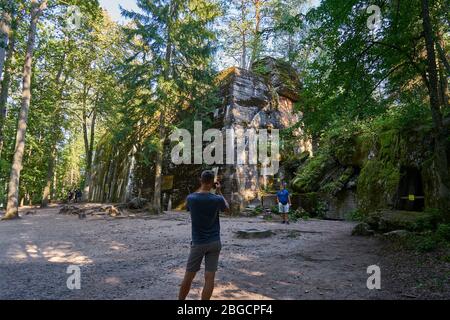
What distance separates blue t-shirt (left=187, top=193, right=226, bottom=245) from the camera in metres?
4.28

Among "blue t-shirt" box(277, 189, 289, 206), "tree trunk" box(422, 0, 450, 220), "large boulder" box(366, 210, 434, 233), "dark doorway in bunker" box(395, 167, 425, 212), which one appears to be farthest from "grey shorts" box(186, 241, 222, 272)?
"dark doorway in bunker" box(395, 167, 425, 212)

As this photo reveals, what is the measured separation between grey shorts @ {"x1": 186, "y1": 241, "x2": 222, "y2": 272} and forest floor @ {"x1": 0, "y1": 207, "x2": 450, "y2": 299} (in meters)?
0.90

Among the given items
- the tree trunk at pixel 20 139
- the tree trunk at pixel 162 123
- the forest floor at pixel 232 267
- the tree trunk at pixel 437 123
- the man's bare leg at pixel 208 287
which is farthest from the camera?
the tree trunk at pixel 162 123

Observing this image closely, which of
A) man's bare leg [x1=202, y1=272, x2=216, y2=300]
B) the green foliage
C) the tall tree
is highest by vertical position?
the tall tree

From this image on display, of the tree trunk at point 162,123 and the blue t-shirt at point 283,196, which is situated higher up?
the tree trunk at point 162,123

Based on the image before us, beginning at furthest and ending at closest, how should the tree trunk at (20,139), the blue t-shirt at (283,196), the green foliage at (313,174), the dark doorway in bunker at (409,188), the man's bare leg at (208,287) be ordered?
the green foliage at (313,174) → the tree trunk at (20,139) → the blue t-shirt at (283,196) → the dark doorway in bunker at (409,188) → the man's bare leg at (208,287)

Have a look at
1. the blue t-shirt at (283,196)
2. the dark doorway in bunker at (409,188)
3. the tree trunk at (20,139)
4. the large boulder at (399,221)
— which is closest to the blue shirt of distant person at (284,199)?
the blue t-shirt at (283,196)

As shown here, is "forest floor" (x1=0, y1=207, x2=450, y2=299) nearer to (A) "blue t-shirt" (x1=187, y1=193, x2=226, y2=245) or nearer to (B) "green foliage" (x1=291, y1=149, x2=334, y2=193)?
(A) "blue t-shirt" (x1=187, y1=193, x2=226, y2=245)

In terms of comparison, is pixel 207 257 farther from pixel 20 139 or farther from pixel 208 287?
pixel 20 139

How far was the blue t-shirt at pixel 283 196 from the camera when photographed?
13312 millimetres

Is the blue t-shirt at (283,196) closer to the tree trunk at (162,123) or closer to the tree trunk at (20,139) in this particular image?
the tree trunk at (162,123)

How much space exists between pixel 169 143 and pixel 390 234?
698 inches

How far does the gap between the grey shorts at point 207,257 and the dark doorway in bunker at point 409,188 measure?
10.3 m

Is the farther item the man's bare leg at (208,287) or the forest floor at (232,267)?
the forest floor at (232,267)
